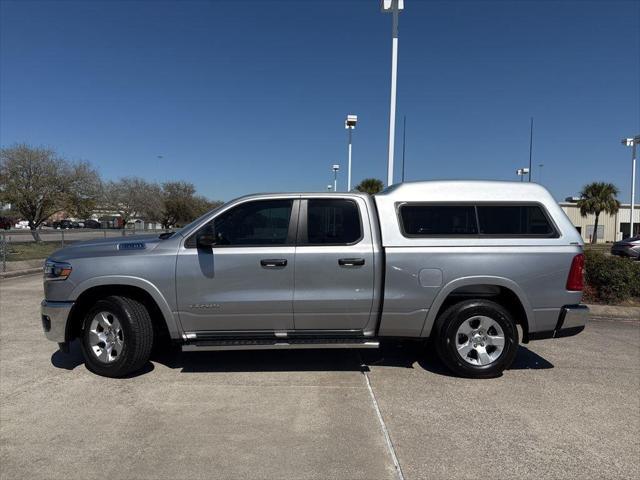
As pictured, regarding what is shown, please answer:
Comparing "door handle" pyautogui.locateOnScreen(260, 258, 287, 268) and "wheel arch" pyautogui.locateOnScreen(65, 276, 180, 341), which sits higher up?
"door handle" pyautogui.locateOnScreen(260, 258, 287, 268)

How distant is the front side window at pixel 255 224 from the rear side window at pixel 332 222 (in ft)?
0.86

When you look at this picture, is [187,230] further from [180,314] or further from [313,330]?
[313,330]

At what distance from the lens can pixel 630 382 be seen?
4.63 m

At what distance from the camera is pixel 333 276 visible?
14.8 feet

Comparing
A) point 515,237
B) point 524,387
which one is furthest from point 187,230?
point 524,387

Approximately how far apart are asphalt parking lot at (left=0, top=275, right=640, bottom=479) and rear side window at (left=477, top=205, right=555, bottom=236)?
1.59m

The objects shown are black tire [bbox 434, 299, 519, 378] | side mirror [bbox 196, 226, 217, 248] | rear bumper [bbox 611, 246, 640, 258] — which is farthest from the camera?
rear bumper [bbox 611, 246, 640, 258]

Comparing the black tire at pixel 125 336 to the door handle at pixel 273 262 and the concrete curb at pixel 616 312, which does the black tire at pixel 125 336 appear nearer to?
the door handle at pixel 273 262

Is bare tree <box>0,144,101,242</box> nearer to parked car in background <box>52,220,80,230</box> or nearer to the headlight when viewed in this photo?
the headlight

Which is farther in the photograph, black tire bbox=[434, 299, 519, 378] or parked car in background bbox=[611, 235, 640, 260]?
parked car in background bbox=[611, 235, 640, 260]

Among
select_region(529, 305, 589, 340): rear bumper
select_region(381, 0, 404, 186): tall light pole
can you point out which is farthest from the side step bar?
select_region(381, 0, 404, 186): tall light pole

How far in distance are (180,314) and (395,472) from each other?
262 cm

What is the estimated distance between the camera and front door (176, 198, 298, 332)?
446cm

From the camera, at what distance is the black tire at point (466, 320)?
459 cm
